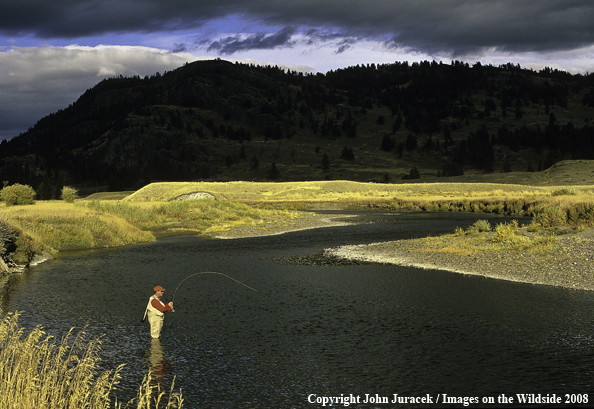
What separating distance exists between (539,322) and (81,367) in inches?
499

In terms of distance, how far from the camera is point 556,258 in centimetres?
2398

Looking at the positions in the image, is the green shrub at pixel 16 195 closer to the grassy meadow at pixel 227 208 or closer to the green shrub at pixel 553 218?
the grassy meadow at pixel 227 208

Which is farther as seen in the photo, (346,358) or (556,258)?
(556,258)

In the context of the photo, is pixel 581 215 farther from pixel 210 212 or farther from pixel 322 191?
pixel 322 191

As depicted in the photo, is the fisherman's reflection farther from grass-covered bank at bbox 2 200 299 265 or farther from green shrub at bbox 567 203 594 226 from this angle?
green shrub at bbox 567 203 594 226

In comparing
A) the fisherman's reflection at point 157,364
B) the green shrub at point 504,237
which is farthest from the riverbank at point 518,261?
the fisherman's reflection at point 157,364

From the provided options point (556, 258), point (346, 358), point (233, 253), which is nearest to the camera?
point (346, 358)

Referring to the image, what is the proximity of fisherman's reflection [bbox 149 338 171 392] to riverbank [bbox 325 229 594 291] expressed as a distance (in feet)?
50.3

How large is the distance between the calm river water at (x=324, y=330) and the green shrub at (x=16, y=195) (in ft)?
124

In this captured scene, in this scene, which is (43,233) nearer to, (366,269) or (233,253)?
(233,253)

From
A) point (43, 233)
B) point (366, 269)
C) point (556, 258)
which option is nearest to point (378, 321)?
point (366, 269)

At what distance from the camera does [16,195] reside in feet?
194

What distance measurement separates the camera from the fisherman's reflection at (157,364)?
10.8 m

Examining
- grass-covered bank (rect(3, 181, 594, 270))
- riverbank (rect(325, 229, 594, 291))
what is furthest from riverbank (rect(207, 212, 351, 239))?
riverbank (rect(325, 229, 594, 291))
